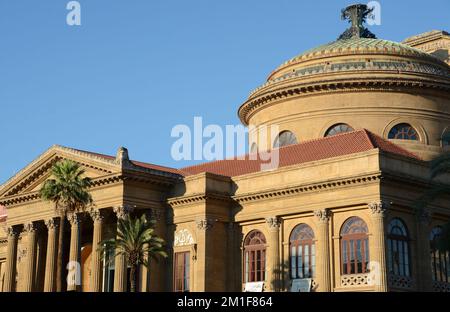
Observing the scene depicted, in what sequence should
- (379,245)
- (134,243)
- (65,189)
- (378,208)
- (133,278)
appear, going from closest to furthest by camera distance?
(379,245) < (378,208) < (133,278) < (134,243) < (65,189)

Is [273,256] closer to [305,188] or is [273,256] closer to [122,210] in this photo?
[305,188]

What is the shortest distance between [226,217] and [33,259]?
1386cm

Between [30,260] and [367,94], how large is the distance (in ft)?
82.2

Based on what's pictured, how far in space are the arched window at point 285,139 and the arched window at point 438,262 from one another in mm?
13952

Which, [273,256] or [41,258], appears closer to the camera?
[273,256]

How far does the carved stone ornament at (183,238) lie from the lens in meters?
47.5

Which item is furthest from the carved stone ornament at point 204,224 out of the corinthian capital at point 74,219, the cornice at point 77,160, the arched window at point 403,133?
the arched window at point 403,133

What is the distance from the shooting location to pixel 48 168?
170 ft

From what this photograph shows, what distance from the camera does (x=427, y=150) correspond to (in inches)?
2067

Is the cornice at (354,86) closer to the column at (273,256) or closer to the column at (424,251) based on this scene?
the column at (273,256)

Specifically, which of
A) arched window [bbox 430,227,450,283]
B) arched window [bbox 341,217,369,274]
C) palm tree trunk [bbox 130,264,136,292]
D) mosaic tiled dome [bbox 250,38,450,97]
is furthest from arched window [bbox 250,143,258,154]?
palm tree trunk [bbox 130,264,136,292]

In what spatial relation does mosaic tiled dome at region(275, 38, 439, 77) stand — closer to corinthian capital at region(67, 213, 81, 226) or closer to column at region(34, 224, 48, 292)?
corinthian capital at region(67, 213, 81, 226)

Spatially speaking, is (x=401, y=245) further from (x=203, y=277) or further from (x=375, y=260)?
(x=203, y=277)

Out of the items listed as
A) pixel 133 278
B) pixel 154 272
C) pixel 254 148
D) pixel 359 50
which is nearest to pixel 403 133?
pixel 359 50
